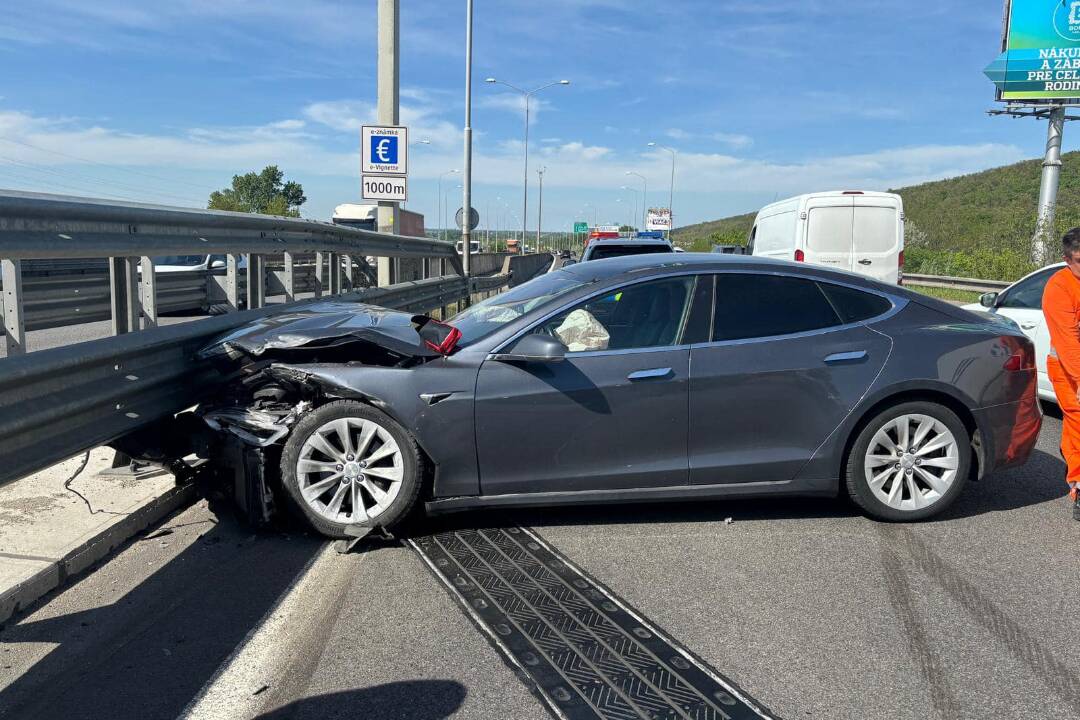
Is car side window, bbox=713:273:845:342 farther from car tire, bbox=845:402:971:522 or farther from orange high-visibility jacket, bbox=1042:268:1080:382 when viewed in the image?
orange high-visibility jacket, bbox=1042:268:1080:382

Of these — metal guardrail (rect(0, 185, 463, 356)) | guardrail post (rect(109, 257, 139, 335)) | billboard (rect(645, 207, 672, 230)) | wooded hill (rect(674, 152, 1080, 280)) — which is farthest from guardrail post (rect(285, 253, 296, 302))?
billboard (rect(645, 207, 672, 230))

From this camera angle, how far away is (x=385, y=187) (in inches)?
512

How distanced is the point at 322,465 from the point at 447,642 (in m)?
1.48

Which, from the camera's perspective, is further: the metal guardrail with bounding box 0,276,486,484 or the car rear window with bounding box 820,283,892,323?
the car rear window with bounding box 820,283,892,323

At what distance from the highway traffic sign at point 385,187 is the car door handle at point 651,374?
8.75 meters

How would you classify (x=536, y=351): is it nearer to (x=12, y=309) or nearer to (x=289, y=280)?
(x=12, y=309)

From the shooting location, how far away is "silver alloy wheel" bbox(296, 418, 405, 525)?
4785mm

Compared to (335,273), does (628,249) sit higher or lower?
higher

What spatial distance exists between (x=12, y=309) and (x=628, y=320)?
3.11 m

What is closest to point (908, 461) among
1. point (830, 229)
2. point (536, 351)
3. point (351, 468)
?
point (536, 351)

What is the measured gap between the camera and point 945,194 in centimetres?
10194

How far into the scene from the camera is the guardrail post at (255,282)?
7.45 meters

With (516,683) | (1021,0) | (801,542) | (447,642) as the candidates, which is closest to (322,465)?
(447,642)

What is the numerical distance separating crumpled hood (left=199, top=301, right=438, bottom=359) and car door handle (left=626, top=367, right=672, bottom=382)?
43.3 inches
